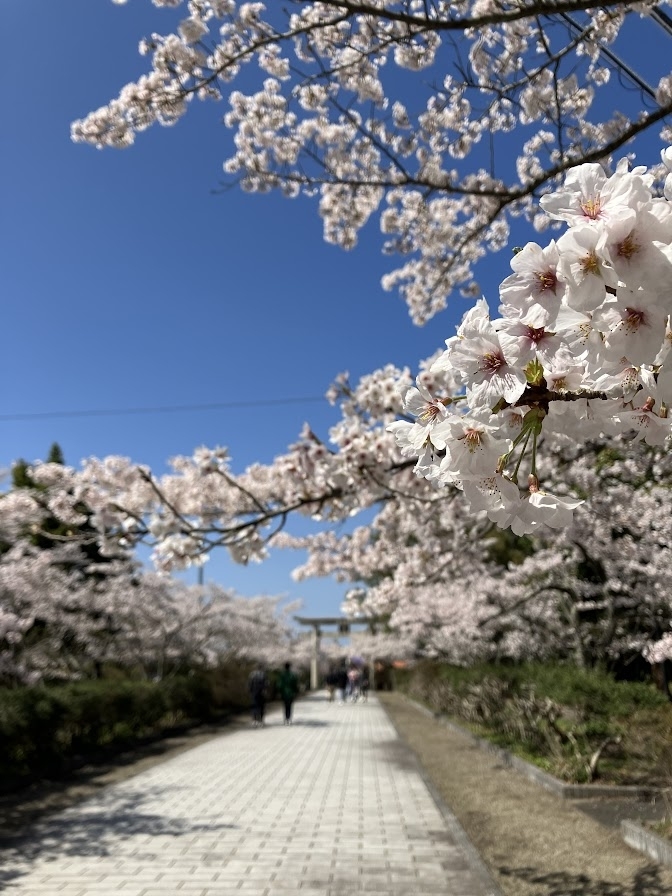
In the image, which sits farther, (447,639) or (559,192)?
(447,639)

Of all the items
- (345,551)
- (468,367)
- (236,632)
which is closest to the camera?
(468,367)

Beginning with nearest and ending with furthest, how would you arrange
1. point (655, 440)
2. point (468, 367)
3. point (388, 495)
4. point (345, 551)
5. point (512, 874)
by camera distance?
point (468, 367)
point (655, 440)
point (512, 874)
point (388, 495)
point (345, 551)

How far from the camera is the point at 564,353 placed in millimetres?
1415

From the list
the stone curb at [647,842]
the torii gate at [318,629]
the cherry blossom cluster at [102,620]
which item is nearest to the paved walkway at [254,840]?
the stone curb at [647,842]

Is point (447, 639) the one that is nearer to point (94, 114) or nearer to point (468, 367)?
point (94, 114)

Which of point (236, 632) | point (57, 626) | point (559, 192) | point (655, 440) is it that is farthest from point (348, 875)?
point (236, 632)

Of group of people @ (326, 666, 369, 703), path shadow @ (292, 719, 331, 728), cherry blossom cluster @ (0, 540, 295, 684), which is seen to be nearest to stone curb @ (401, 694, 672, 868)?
cherry blossom cluster @ (0, 540, 295, 684)

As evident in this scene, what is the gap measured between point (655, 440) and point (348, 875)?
452 centimetres

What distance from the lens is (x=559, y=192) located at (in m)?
1.17

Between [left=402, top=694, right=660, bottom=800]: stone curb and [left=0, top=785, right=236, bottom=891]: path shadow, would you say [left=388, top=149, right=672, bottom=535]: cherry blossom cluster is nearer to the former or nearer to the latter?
[left=0, top=785, right=236, bottom=891]: path shadow

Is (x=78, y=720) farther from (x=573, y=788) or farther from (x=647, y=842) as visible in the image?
(x=647, y=842)

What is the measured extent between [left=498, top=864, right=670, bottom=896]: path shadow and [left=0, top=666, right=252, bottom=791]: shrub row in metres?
6.46

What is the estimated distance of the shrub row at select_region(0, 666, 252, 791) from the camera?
29.0 feet

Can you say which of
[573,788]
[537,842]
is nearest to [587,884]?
[537,842]
